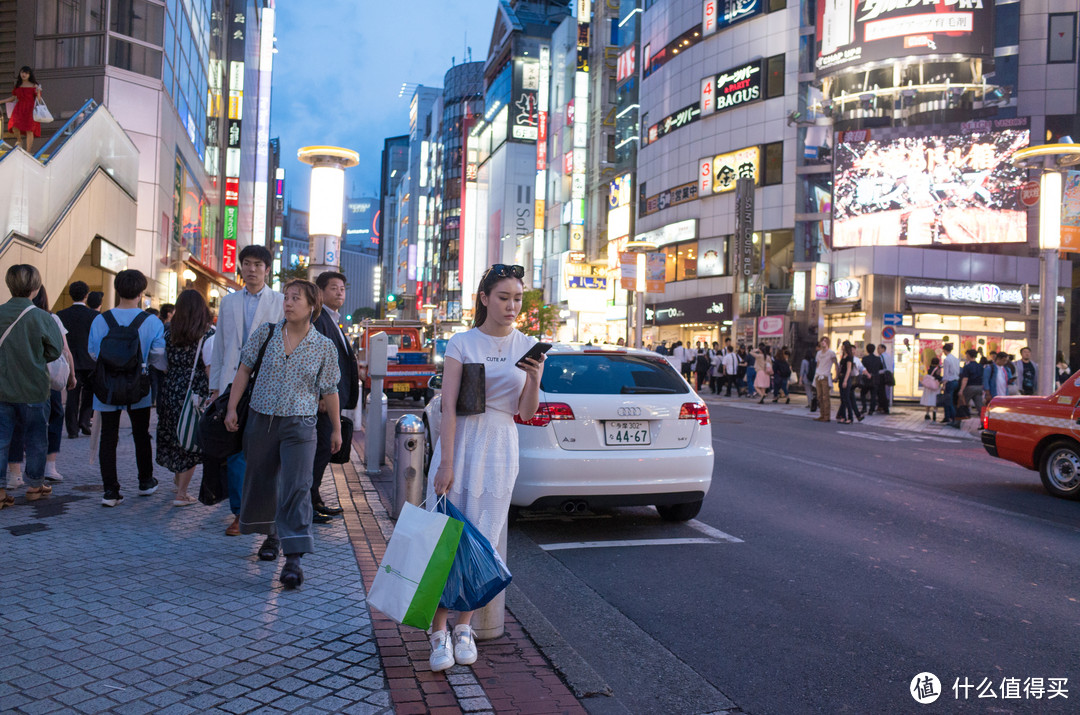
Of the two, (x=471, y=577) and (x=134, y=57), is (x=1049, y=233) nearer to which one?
(x=471, y=577)

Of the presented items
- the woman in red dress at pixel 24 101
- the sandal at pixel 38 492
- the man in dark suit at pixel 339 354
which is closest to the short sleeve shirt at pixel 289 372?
the man in dark suit at pixel 339 354

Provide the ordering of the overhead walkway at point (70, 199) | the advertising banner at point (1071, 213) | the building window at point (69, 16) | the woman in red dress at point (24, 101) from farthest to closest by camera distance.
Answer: the building window at point (69, 16) → the advertising banner at point (1071, 213) → the woman in red dress at point (24, 101) → the overhead walkway at point (70, 199)

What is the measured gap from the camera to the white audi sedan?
6.42 meters

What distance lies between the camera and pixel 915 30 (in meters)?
35.1

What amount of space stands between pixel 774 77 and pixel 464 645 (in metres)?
43.6

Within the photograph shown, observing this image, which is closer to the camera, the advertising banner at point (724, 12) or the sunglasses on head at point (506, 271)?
the sunglasses on head at point (506, 271)

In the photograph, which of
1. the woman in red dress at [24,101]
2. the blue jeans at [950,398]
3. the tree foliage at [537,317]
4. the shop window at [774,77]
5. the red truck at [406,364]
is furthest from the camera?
the tree foliage at [537,317]

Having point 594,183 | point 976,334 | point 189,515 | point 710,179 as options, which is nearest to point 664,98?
point 710,179

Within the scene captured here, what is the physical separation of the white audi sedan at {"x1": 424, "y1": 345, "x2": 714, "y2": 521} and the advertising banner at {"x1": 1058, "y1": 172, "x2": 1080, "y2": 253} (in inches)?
594

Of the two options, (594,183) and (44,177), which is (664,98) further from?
(44,177)

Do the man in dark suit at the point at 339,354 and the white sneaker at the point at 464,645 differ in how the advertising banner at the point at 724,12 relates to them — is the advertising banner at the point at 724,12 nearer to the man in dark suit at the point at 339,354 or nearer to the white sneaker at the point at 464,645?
the man in dark suit at the point at 339,354

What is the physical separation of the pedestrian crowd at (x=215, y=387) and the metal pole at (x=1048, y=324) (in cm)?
1549

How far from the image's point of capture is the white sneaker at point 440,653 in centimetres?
360

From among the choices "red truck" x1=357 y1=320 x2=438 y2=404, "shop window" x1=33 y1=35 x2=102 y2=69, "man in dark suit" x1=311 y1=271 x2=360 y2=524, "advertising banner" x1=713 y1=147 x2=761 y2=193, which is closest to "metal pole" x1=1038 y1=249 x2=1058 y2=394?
"red truck" x1=357 y1=320 x2=438 y2=404
